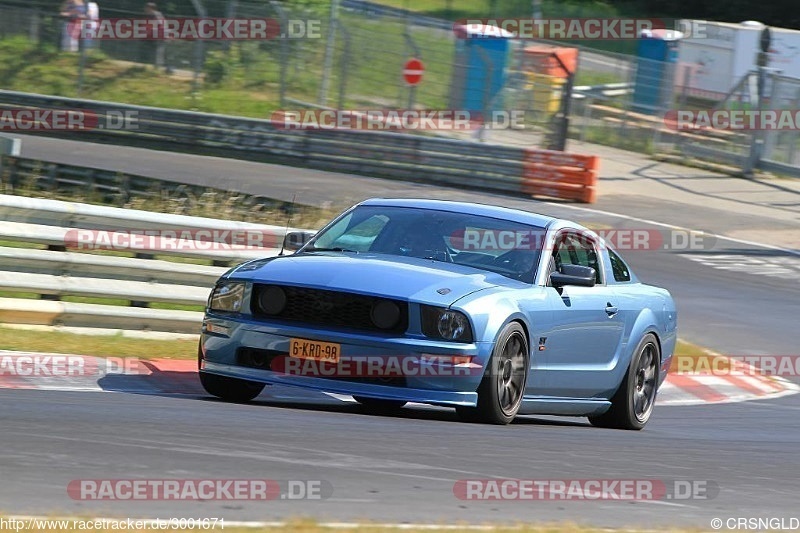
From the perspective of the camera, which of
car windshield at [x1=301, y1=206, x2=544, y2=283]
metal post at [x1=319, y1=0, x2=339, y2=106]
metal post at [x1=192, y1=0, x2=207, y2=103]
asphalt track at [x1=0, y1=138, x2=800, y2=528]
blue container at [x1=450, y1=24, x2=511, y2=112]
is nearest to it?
asphalt track at [x1=0, y1=138, x2=800, y2=528]

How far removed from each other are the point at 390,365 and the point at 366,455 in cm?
127

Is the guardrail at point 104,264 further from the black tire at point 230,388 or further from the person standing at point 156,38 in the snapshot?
the person standing at point 156,38

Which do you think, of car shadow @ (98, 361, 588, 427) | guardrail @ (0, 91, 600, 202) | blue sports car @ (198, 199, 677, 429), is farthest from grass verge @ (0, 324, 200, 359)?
guardrail @ (0, 91, 600, 202)

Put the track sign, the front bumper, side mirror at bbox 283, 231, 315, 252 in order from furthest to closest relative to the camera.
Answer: the track sign < side mirror at bbox 283, 231, 315, 252 < the front bumper

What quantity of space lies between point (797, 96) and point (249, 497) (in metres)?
25.4

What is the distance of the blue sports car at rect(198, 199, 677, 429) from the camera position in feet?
26.0

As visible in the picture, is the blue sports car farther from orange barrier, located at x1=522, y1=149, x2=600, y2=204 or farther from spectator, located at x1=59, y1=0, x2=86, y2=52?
spectator, located at x1=59, y1=0, x2=86, y2=52

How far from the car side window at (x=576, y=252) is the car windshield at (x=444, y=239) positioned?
21 centimetres

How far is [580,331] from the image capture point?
9.24 m

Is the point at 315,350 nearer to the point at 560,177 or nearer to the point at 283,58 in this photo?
the point at 560,177

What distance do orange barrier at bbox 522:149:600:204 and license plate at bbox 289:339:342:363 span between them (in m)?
17.3

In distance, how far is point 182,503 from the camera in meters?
5.34

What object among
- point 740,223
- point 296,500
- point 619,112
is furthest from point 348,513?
point 619,112

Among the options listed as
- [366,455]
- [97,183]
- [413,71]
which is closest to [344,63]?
[413,71]
